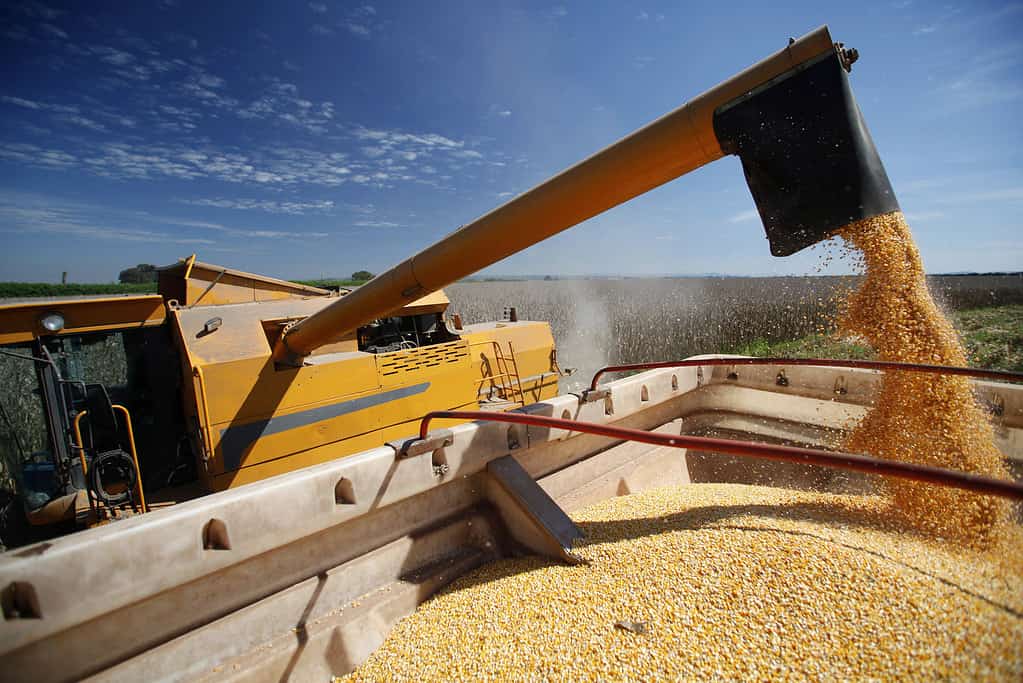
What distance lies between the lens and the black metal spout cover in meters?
2.08

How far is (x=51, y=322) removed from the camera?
3.64 metres

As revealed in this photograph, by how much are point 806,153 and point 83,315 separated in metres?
5.08

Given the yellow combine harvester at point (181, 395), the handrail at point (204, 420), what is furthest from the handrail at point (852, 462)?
the handrail at point (204, 420)

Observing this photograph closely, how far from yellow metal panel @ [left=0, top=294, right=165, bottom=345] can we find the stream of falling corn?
3.57 metres

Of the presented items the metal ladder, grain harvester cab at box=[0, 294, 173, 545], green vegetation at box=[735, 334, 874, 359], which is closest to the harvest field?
green vegetation at box=[735, 334, 874, 359]

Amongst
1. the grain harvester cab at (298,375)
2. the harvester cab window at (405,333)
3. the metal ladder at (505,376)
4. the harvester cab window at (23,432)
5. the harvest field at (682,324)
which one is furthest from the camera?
the harvest field at (682,324)

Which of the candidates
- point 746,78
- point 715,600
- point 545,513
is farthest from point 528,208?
point 715,600

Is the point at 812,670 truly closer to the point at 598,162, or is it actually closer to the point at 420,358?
the point at 598,162

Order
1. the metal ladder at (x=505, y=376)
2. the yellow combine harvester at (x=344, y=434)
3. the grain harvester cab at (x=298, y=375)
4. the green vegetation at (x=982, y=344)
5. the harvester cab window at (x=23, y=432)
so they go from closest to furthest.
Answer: the yellow combine harvester at (x=344, y=434), the harvester cab window at (x=23, y=432), the grain harvester cab at (x=298, y=375), the metal ladder at (x=505, y=376), the green vegetation at (x=982, y=344)

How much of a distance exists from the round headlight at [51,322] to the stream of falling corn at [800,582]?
3433 millimetres

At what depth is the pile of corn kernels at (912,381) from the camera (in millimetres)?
2666

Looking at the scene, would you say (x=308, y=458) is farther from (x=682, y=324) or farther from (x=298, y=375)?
(x=682, y=324)

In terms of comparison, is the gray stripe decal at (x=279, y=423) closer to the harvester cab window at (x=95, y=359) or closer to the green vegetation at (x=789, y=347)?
the harvester cab window at (x=95, y=359)

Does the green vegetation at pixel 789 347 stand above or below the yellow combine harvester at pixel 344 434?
below
